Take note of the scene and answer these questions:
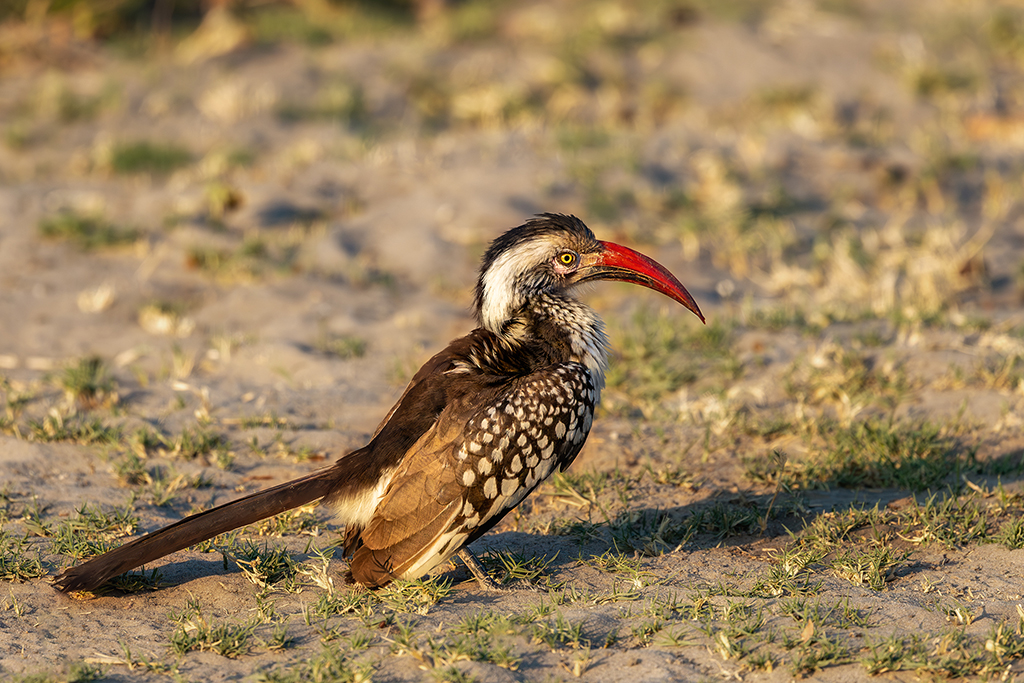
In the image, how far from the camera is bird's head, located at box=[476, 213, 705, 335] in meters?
4.73

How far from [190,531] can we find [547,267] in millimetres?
1909

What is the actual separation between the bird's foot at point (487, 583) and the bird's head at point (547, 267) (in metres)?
1.01

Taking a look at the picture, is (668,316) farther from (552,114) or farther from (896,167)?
(552,114)

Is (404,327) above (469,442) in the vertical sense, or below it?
below

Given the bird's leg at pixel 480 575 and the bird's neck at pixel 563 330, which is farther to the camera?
the bird's neck at pixel 563 330

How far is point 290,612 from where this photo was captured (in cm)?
411

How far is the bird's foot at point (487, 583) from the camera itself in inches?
171

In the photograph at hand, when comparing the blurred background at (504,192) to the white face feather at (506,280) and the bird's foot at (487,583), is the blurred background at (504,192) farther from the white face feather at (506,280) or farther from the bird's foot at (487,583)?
the bird's foot at (487,583)

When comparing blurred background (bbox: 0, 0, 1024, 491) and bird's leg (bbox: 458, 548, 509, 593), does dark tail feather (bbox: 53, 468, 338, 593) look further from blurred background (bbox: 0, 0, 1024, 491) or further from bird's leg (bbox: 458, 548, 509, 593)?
blurred background (bbox: 0, 0, 1024, 491)

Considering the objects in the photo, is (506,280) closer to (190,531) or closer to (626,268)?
(626,268)

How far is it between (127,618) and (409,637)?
3.72 ft

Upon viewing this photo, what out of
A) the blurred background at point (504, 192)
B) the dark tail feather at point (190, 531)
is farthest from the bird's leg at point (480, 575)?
the blurred background at point (504, 192)

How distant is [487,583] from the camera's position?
436cm

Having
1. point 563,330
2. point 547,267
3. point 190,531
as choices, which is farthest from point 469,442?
point 190,531
